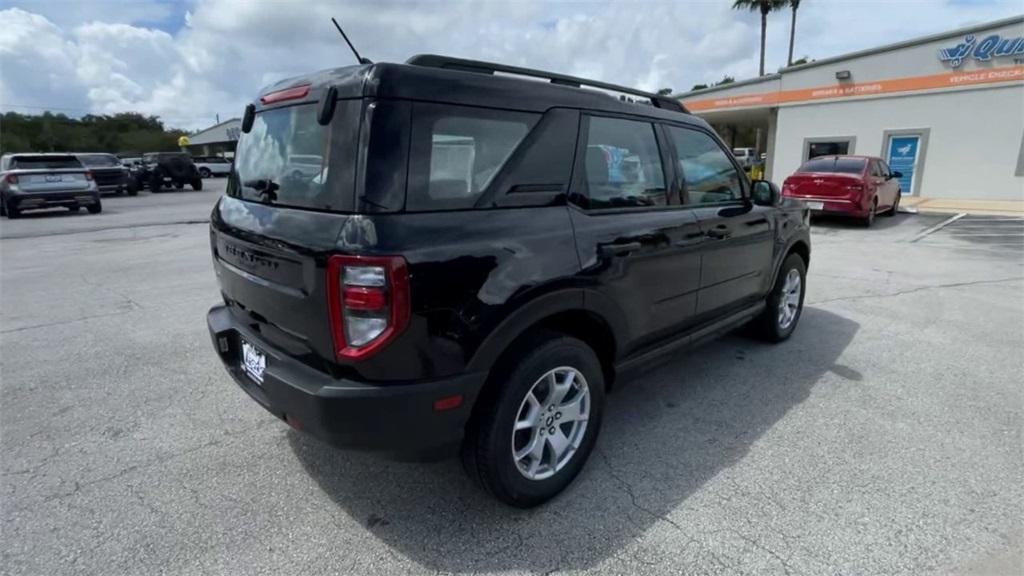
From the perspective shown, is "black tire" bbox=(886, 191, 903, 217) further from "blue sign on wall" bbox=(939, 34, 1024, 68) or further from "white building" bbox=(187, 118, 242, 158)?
"white building" bbox=(187, 118, 242, 158)

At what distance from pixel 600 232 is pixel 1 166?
2017cm

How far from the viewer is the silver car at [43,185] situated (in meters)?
13.7

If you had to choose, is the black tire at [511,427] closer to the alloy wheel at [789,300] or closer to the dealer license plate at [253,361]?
the dealer license plate at [253,361]

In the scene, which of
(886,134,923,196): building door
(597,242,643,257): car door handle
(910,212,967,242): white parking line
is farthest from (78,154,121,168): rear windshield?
(886,134,923,196): building door

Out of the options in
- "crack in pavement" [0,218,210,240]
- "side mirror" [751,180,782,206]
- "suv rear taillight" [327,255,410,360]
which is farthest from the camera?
"crack in pavement" [0,218,210,240]

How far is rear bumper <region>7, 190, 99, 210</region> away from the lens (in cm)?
1368

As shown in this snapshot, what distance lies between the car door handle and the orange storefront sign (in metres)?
19.5

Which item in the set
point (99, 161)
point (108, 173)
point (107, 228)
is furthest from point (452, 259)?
point (99, 161)

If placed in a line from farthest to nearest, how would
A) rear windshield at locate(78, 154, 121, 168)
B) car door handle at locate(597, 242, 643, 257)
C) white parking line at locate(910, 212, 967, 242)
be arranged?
rear windshield at locate(78, 154, 121, 168)
white parking line at locate(910, 212, 967, 242)
car door handle at locate(597, 242, 643, 257)

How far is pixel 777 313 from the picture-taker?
175 inches

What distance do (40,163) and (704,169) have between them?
1860cm

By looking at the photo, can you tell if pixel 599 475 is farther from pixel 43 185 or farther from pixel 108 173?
pixel 108 173

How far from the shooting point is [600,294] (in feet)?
8.53

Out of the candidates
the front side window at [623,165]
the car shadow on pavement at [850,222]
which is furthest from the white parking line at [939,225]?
the front side window at [623,165]
